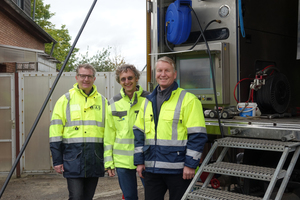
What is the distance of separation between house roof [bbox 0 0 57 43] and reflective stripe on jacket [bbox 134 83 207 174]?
33.3ft

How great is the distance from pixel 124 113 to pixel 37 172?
15.0 ft

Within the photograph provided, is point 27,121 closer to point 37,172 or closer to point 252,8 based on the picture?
point 37,172

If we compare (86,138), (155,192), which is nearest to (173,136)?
(155,192)

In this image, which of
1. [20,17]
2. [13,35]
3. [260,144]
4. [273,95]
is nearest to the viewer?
[260,144]

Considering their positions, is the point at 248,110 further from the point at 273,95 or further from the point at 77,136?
the point at 77,136

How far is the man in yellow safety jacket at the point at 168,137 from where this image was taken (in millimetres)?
2902

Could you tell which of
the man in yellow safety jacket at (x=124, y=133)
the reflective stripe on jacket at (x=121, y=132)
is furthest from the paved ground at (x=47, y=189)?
the reflective stripe on jacket at (x=121, y=132)

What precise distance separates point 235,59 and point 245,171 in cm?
180

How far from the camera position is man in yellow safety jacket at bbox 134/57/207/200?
114 inches

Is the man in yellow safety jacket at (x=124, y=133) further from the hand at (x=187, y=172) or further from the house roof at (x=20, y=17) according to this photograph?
the house roof at (x=20, y=17)

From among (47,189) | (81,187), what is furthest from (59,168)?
(47,189)

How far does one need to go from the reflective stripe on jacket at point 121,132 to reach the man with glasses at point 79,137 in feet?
0.45

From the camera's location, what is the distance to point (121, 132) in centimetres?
355

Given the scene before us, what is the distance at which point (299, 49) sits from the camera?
3.78m
